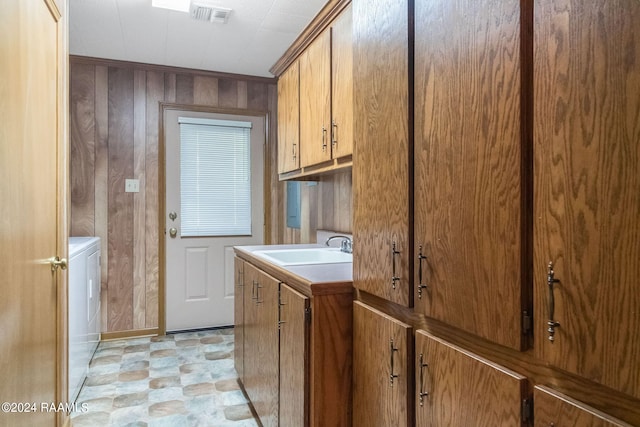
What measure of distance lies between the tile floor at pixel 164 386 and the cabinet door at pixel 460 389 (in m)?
1.42

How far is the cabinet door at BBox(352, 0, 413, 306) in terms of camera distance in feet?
3.62

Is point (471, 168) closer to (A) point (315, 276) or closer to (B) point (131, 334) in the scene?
(A) point (315, 276)

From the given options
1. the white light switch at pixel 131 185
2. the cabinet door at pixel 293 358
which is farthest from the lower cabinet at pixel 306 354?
the white light switch at pixel 131 185

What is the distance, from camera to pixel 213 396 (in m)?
2.43

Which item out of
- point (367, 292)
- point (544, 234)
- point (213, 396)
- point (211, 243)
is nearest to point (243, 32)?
point (211, 243)

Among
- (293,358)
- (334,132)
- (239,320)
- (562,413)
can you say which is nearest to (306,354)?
(293,358)

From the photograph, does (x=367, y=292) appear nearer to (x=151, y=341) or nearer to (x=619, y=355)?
(x=619, y=355)

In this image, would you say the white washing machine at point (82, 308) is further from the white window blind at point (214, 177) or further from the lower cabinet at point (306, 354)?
the lower cabinet at point (306, 354)

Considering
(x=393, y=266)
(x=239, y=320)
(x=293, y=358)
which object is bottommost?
(x=239, y=320)

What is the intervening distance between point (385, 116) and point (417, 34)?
0.24m

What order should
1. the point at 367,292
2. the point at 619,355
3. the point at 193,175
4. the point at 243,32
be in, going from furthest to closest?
1. the point at 193,175
2. the point at 243,32
3. the point at 367,292
4. the point at 619,355

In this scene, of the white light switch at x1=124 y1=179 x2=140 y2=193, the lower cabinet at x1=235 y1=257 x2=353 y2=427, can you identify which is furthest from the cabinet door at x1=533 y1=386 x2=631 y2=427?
the white light switch at x1=124 y1=179 x2=140 y2=193

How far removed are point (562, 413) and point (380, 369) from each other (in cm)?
60

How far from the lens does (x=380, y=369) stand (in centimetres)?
122
